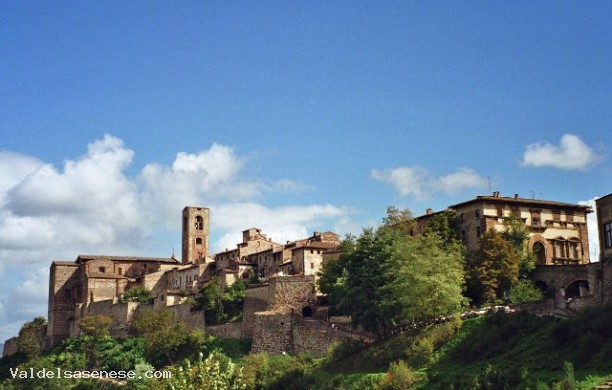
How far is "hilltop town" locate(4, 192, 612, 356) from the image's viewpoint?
181ft

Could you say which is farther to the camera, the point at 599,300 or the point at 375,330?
the point at 375,330

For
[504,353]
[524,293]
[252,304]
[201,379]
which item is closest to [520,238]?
[524,293]

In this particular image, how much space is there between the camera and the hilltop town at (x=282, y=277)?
5531cm

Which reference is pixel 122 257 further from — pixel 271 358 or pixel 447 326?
pixel 447 326

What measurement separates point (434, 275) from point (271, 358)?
14125 mm

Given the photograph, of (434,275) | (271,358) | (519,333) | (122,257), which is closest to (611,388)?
(519,333)

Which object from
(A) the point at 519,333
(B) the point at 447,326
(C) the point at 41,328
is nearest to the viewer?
(A) the point at 519,333

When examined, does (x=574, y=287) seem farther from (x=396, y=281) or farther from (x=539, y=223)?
(x=396, y=281)

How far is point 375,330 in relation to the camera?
5116 cm

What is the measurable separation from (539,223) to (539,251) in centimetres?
233

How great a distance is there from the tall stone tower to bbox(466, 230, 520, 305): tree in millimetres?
55435

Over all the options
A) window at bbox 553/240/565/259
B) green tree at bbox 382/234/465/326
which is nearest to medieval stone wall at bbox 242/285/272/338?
green tree at bbox 382/234/465/326

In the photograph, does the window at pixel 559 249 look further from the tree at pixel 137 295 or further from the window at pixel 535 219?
the tree at pixel 137 295

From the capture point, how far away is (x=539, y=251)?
201ft
